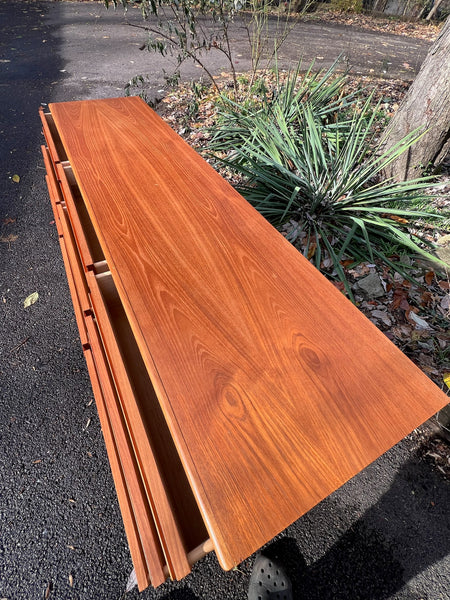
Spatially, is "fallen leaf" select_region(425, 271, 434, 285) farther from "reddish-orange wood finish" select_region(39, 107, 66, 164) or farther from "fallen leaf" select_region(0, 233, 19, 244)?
"fallen leaf" select_region(0, 233, 19, 244)

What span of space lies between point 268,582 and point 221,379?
2.81ft

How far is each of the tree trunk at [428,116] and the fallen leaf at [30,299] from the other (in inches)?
118

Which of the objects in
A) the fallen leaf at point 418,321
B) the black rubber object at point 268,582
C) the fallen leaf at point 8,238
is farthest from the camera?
the fallen leaf at point 8,238

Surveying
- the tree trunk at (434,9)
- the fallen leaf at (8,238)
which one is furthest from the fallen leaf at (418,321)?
the tree trunk at (434,9)

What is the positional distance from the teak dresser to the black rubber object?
17.8 inches

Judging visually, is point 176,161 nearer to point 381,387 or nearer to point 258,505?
point 381,387

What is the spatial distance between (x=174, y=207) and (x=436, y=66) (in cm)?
250

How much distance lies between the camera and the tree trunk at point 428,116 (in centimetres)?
245

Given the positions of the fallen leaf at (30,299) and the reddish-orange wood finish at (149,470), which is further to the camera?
the fallen leaf at (30,299)

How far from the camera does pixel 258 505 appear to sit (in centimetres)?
74

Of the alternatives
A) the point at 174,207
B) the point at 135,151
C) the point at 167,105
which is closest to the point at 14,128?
the point at 167,105

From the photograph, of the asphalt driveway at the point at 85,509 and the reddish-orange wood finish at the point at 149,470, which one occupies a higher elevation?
the reddish-orange wood finish at the point at 149,470

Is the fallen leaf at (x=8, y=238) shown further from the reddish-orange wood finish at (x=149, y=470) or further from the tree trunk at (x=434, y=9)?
the tree trunk at (x=434, y=9)

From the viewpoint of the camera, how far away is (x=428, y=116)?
102 inches
